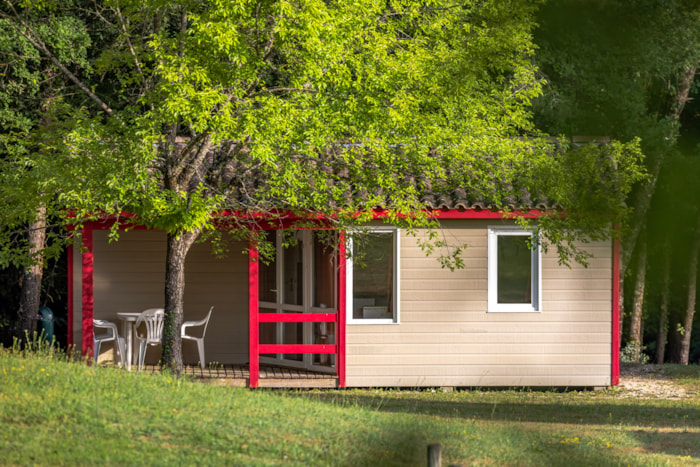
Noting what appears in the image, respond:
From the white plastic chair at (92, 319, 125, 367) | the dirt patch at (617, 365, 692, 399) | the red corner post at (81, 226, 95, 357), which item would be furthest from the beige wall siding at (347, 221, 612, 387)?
the red corner post at (81, 226, 95, 357)

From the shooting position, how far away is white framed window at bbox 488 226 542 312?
11898 millimetres

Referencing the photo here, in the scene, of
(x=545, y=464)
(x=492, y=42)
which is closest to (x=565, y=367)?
(x=492, y=42)

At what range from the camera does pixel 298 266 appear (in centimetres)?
1293

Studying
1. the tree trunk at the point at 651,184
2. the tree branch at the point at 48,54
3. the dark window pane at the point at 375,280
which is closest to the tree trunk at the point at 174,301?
the tree branch at the point at 48,54

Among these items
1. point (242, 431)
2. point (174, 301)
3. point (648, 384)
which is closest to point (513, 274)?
point (648, 384)

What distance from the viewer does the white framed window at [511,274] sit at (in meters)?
11.9

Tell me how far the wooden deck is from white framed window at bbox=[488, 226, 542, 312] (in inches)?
103

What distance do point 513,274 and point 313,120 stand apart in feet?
15.4

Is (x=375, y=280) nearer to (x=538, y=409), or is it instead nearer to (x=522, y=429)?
(x=538, y=409)

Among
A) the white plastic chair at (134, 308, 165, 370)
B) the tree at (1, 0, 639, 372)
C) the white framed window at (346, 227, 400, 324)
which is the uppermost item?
the tree at (1, 0, 639, 372)

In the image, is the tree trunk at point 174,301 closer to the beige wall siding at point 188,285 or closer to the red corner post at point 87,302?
the red corner post at point 87,302

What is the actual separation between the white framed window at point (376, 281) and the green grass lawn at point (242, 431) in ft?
9.62

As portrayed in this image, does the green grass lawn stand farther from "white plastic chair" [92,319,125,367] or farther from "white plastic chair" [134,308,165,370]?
"white plastic chair" [92,319,125,367]

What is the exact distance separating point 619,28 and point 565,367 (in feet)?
36.2
